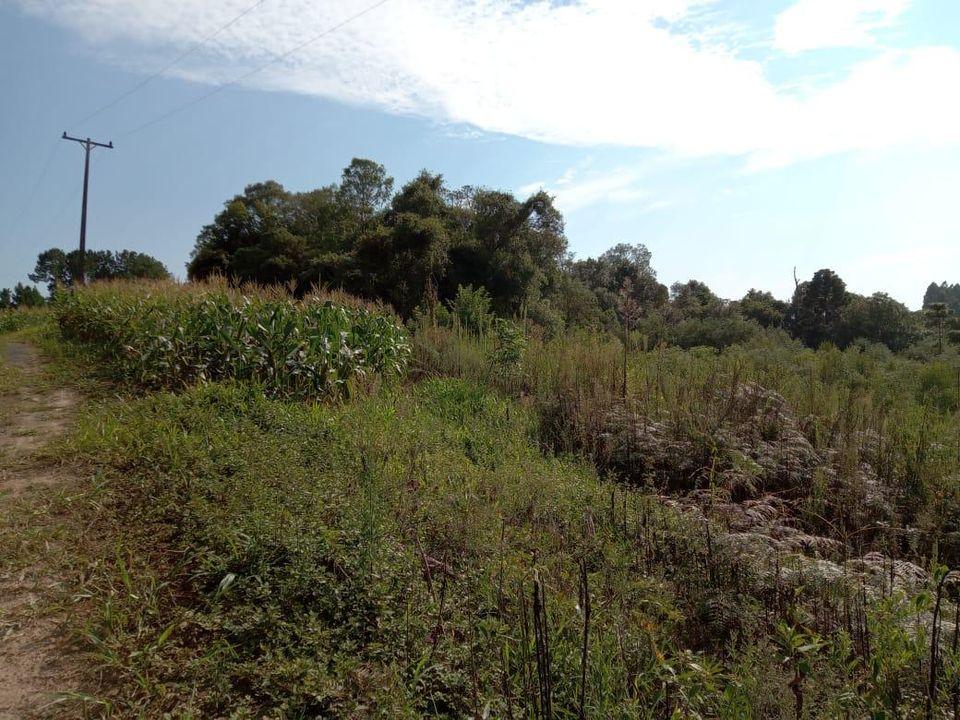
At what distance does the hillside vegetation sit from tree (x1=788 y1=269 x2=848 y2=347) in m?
14.4

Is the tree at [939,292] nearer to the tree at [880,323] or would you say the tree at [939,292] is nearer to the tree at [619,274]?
the tree at [619,274]

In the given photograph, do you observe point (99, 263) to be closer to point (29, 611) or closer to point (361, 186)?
point (361, 186)

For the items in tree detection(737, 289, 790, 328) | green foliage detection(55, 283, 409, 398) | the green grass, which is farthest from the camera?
tree detection(737, 289, 790, 328)

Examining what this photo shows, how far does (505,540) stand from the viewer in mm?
3473

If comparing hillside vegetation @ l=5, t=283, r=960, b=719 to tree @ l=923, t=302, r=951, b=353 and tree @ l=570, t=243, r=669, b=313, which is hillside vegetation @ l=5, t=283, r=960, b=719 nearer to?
tree @ l=923, t=302, r=951, b=353

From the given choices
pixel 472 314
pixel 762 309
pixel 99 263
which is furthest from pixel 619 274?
pixel 99 263

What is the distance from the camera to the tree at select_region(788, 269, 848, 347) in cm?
2109

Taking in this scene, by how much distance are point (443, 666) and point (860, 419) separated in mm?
5780

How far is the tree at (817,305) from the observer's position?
69.2 ft

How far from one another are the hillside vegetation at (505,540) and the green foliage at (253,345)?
0.15ft

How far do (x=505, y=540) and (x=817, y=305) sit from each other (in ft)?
74.8

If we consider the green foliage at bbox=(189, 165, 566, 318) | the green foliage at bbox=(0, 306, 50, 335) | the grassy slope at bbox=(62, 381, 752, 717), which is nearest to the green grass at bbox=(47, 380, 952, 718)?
the grassy slope at bbox=(62, 381, 752, 717)

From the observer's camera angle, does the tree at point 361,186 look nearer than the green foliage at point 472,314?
No

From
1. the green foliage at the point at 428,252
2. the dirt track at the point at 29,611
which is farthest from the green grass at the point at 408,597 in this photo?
the green foliage at the point at 428,252
